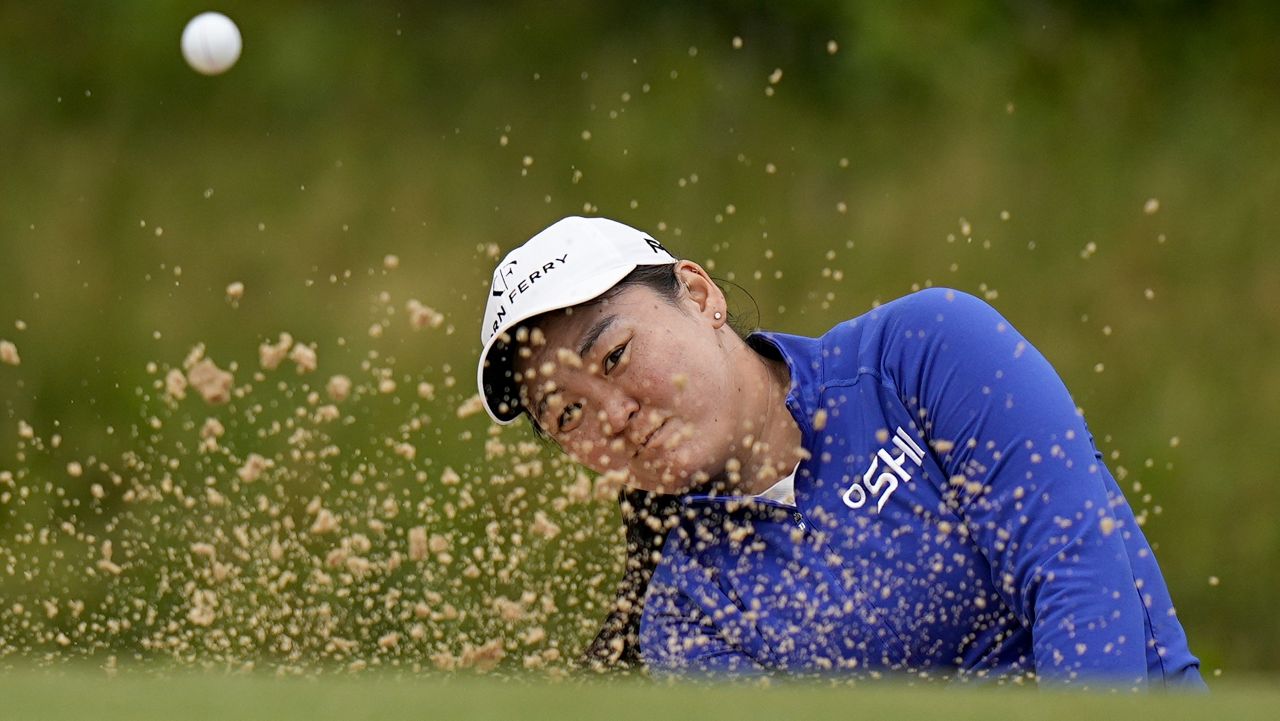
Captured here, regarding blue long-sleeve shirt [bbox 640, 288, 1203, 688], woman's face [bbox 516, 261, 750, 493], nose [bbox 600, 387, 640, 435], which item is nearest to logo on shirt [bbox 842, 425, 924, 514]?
blue long-sleeve shirt [bbox 640, 288, 1203, 688]

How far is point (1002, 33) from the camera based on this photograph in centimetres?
450

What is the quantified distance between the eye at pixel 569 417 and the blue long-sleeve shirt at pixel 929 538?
19 cm

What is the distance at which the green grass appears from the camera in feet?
4.16

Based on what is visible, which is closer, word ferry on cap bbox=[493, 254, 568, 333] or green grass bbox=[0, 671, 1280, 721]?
green grass bbox=[0, 671, 1280, 721]

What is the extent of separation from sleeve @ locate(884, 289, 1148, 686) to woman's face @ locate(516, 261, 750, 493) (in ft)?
0.78

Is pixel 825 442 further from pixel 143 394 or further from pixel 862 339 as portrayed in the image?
pixel 143 394

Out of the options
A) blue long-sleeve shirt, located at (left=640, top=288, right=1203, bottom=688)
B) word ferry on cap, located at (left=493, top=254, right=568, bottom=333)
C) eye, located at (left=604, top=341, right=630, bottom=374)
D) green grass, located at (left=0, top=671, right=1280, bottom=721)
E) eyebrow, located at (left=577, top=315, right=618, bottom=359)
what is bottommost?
green grass, located at (left=0, top=671, right=1280, bottom=721)

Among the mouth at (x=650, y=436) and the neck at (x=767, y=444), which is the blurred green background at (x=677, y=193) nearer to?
the neck at (x=767, y=444)

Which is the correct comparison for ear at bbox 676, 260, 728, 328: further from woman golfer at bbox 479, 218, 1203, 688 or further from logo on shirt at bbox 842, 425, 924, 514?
logo on shirt at bbox 842, 425, 924, 514

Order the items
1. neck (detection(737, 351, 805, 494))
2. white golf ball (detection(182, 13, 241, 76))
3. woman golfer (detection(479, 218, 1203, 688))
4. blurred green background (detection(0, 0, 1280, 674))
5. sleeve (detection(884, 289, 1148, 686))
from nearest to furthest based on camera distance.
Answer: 1. sleeve (detection(884, 289, 1148, 686))
2. woman golfer (detection(479, 218, 1203, 688))
3. neck (detection(737, 351, 805, 494))
4. white golf ball (detection(182, 13, 241, 76))
5. blurred green background (detection(0, 0, 1280, 674))

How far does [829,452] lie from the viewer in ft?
7.11

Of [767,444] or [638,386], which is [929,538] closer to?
[767,444]

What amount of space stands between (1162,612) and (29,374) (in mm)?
3285

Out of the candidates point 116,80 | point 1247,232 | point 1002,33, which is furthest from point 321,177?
point 1247,232
